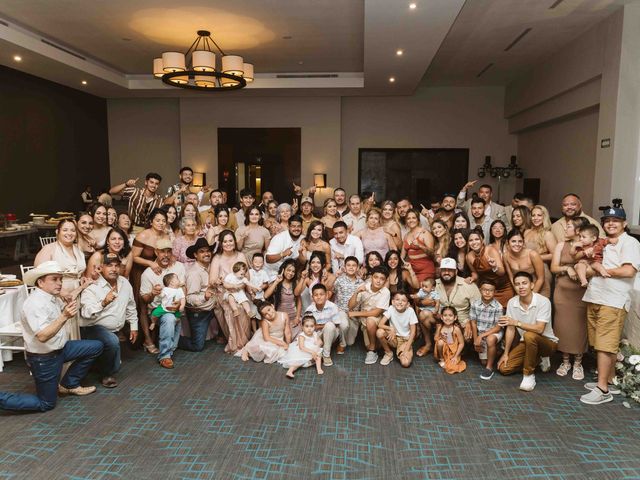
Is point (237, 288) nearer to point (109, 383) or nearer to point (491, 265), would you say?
point (109, 383)

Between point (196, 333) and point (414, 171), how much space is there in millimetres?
9647

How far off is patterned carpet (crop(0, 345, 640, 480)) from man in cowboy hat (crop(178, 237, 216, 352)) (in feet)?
2.02

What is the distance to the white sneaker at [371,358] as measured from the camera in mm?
4727

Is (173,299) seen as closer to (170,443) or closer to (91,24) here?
(170,443)

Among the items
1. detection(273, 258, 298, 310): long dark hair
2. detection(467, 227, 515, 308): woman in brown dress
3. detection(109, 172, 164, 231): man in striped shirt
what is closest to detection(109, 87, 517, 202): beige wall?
detection(109, 172, 164, 231): man in striped shirt

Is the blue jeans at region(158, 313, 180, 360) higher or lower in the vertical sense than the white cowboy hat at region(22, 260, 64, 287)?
lower

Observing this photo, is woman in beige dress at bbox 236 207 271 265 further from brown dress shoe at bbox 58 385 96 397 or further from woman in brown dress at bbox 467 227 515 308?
woman in brown dress at bbox 467 227 515 308

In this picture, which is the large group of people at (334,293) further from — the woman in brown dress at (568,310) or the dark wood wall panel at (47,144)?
the dark wood wall panel at (47,144)

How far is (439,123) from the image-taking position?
1299cm

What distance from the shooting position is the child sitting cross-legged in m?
4.45

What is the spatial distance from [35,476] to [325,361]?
2.57m

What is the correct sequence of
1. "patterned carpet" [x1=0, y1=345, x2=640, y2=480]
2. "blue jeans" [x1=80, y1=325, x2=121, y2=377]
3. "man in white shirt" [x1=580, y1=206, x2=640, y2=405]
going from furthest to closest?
"blue jeans" [x1=80, y1=325, x2=121, y2=377], "man in white shirt" [x1=580, y1=206, x2=640, y2=405], "patterned carpet" [x1=0, y1=345, x2=640, y2=480]

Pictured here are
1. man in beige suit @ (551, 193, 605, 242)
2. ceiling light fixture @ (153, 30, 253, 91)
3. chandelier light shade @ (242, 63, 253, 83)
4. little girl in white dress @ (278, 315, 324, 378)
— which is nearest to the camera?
little girl in white dress @ (278, 315, 324, 378)

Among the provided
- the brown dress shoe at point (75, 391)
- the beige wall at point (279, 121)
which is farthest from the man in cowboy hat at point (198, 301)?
the beige wall at point (279, 121)
